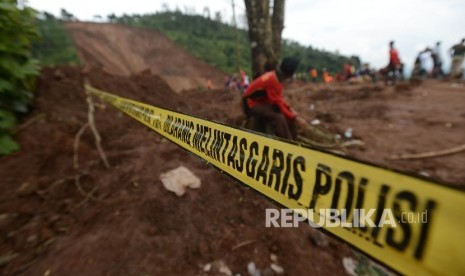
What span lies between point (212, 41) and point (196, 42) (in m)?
2.80

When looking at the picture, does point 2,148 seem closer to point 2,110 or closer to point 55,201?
point 2,110

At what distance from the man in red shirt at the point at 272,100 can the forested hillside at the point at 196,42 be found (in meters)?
23.4

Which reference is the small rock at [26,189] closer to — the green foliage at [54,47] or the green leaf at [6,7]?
the green leaf at [6,7]

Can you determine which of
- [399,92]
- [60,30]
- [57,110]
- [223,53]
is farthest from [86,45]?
[399,92]

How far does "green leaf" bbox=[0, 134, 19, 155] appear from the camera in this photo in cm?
436

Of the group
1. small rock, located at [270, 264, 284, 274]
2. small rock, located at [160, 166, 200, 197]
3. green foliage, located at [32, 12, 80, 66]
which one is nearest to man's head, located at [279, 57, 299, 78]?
small rock, located at [160, 166, 200, 197]

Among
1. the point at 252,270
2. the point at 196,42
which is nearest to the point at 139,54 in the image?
the point at 196,42

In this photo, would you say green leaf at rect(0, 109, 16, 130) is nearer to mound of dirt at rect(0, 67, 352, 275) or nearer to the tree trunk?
mound of dirt at rect(0, 67, 352, 275)

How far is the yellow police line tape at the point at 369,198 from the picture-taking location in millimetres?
799

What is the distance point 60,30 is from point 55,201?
98.7ft

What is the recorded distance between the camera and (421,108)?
733 centimetres

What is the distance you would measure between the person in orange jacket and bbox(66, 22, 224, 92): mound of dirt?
22566 mm

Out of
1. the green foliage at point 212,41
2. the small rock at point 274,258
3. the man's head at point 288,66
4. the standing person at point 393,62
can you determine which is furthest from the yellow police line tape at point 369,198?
the green foliage at point 212,41

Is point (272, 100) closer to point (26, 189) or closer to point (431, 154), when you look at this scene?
point (431, 154)
